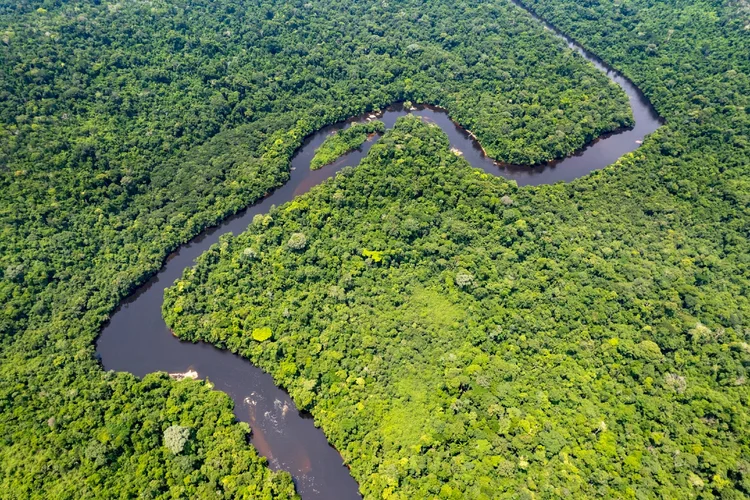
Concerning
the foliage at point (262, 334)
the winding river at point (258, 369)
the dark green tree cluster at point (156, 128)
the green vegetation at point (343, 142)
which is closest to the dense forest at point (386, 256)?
the dark green tree cluster at point (156, 128)

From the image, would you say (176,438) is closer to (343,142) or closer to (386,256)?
(386,256)

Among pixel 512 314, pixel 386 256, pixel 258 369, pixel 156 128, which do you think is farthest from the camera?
pixel 156 128

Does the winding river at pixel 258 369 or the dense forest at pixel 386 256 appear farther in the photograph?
the winding river at pixel 258 369

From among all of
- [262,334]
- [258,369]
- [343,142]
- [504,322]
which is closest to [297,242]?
[262,334]

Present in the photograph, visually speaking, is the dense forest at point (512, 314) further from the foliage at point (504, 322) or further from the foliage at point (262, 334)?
the foliage at point (262, 334)

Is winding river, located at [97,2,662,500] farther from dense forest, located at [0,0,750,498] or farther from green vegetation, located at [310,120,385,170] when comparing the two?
dense forest, located at [0,0,750,498]

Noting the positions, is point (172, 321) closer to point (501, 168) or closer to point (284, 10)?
point (501, 168)
